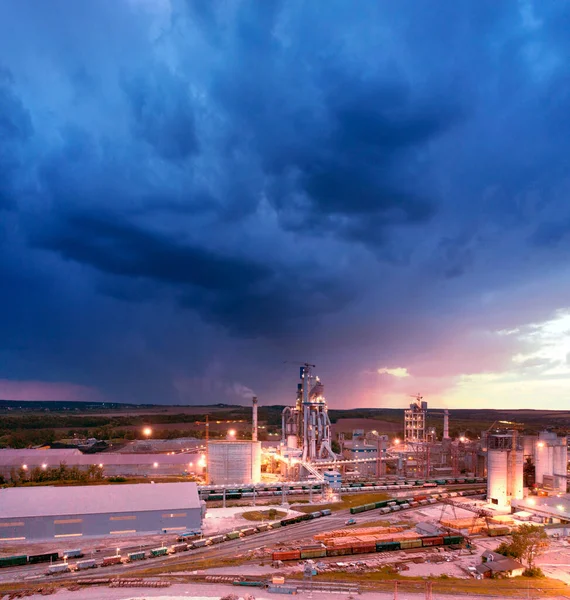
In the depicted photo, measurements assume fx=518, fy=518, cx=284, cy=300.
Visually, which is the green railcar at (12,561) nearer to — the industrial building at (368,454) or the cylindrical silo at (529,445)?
the industrial building at (368,454)

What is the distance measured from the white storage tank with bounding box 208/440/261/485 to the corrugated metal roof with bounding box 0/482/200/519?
17.7 m

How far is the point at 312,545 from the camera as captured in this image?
4031cm

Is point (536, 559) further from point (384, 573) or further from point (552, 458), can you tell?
point (552, 458)

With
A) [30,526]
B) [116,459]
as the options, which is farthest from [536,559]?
[116,459]

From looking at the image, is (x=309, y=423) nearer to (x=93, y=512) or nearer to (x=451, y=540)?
(x=451, y=540)

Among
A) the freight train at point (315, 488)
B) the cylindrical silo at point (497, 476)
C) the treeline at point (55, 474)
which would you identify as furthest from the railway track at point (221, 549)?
the treeline at point (55, 474)

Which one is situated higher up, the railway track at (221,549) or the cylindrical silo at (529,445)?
the cylindrical silo at (529,445)

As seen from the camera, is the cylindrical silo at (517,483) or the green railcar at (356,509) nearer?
the green railcar at (356,509)

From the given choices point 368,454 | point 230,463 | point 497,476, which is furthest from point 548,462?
point 230,463

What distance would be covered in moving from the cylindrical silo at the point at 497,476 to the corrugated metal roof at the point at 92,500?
32235mm

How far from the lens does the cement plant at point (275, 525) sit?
33594mm

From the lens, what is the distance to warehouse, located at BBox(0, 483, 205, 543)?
42.1 metres

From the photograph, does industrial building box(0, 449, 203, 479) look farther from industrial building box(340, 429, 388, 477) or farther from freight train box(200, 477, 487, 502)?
industrial building box(340, 429, 388, 477)

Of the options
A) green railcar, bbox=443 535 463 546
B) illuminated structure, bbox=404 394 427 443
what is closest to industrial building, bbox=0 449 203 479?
green railcar, bbox=443 535 463 546
